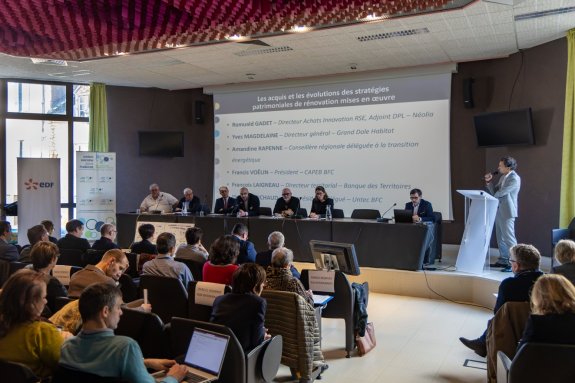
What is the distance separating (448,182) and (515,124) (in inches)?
54.4

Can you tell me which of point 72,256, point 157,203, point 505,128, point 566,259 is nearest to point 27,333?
point 72,256

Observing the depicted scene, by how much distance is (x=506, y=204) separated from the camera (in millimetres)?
6668

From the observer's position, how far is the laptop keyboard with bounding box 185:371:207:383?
2246 mm

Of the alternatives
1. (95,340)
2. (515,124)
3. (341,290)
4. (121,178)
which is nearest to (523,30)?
(515,124)

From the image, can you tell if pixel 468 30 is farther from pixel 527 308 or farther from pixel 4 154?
pixel 4 154

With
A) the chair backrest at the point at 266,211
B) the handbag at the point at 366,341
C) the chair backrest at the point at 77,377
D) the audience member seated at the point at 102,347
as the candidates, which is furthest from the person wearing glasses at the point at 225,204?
the chair backrest at the point at 77,377

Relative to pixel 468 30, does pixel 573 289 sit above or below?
below

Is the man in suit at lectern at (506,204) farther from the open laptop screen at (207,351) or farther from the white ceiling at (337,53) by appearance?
the open laptop screen at (207,351)

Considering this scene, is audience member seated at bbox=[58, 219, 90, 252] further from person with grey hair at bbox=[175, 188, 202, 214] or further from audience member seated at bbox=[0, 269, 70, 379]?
audience member seated at bbox=[0, 269, 70, 379]

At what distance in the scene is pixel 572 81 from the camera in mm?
6652

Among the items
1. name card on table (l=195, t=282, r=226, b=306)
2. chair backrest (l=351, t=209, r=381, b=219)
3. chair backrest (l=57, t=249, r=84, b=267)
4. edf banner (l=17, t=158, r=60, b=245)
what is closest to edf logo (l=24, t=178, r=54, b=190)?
edf banner (l=17, t=158, r=60, b=245)

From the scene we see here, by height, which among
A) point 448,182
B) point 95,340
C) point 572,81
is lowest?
point 95,340

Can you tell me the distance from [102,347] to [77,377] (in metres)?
0.14

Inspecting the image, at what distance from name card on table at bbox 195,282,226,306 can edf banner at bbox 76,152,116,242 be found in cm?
738
